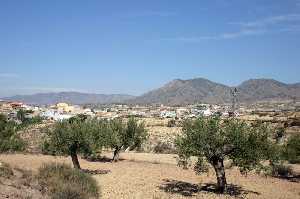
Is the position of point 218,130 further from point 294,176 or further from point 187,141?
point 294,176

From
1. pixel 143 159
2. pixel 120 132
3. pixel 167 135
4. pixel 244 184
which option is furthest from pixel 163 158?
pixel 167 135

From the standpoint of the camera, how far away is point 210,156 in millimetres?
26391

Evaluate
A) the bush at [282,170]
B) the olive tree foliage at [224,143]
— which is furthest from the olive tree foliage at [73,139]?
the bush at [282,170]

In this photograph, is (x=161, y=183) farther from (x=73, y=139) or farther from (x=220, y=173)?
(x=73, y=139)

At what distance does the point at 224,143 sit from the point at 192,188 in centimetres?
456

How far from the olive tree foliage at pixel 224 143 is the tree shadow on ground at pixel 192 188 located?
69.7 inches

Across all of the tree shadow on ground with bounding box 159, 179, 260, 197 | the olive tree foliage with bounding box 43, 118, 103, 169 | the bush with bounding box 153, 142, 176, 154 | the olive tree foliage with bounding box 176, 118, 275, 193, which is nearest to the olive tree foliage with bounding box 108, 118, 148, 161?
the olive tree foliage with bounding box 43, 118, 103, 169

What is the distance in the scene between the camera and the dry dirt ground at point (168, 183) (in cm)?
2638

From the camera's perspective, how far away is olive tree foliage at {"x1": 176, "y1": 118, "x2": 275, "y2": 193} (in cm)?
2588

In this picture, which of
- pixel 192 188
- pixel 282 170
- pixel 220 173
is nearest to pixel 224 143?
pixel 220 173

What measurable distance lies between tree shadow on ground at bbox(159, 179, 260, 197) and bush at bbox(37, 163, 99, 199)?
560 centimetres

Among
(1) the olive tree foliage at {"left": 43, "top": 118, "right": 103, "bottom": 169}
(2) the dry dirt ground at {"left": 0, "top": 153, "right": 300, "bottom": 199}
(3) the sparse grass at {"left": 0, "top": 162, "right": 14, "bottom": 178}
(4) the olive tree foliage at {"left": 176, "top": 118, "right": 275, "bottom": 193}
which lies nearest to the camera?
(3) the sparse grass at {"left": 0, "top": 162, "right": 14, "bottom": 178}

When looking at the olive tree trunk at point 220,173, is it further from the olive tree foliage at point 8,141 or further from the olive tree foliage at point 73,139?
the olive tree foliage at point 8,141

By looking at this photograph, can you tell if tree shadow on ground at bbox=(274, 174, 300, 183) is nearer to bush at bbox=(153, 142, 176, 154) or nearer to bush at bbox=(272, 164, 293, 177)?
bush at bbox=(272, 164, 293, 177)
